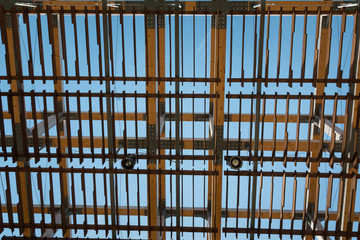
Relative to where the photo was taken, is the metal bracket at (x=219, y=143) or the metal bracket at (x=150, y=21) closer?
the metal bracket at (x=150, y=21)

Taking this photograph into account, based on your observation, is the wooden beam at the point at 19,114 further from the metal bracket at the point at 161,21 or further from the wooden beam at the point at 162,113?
the metal bracket at the point at 161,21

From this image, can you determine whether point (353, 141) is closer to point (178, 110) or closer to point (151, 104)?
point (178, 110)

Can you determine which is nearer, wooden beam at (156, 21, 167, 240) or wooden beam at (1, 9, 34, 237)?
wooden beam at (1, 9, 34, 237)

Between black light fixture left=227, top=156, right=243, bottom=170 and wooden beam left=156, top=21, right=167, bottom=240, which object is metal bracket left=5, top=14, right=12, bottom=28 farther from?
black light fixture left=227, top=156, right=243, bottom=170

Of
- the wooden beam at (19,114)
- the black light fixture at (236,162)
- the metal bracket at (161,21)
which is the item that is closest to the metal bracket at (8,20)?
the wooden beam at (19,114)

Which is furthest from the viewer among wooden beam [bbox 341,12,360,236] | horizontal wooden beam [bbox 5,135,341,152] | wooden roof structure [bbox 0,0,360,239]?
horizontal wooden beam [bbox 5,135,341,152]

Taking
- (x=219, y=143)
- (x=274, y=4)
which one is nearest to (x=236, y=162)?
(x=219, y=143)

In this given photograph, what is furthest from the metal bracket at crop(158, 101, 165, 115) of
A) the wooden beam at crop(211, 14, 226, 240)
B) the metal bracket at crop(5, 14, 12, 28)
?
the metal bracket at crop(5, 14, 12, 28)

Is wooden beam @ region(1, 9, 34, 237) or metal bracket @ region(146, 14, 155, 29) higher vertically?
metal bracket @ region(146, 14, 155, 29)

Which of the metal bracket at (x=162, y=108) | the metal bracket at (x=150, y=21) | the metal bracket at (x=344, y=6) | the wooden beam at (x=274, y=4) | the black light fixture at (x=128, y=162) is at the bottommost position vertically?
the black light fixture at (x=128, y=162)

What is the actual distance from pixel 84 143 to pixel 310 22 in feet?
29.1

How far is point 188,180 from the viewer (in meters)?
14.9

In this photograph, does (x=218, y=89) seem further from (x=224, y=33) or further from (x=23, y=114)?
(x=23, y=114)

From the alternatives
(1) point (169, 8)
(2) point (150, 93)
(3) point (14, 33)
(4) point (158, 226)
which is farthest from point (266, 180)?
(3) point (14, 33)
